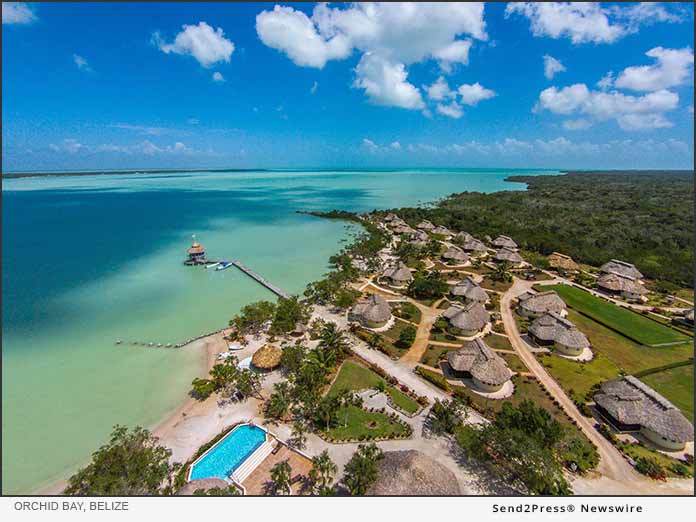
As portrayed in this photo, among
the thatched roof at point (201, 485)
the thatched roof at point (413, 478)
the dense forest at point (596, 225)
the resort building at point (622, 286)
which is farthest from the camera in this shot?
the dense forest at point (596, 225)

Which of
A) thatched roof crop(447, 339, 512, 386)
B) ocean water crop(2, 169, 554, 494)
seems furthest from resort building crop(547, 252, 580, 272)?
ocean water crop(2, 169, 554, 494)

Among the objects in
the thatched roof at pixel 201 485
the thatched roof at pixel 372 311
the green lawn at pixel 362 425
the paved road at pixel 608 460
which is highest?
the thatched roof at pixel 372 311

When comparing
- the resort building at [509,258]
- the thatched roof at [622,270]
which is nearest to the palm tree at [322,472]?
the resort building at [509,258]

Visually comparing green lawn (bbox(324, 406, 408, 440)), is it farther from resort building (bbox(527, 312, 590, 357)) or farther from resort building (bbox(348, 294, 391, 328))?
resort building (bbox(527, 312, 590, 357))

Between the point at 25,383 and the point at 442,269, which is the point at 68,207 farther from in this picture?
the point at 442,269

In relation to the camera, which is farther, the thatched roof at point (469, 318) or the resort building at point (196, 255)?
the resort building at point (196, 255)

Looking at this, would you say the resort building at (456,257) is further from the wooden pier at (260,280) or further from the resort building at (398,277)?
the wooden pier at (260,280)

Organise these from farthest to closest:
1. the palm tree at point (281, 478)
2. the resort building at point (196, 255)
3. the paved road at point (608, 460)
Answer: the resort building at point (196, 255) < the paved road at point (608, 460) < the palm tree at point (281, 478)

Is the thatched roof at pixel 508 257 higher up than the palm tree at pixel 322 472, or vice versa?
the thatched roof at pixel 508 257
